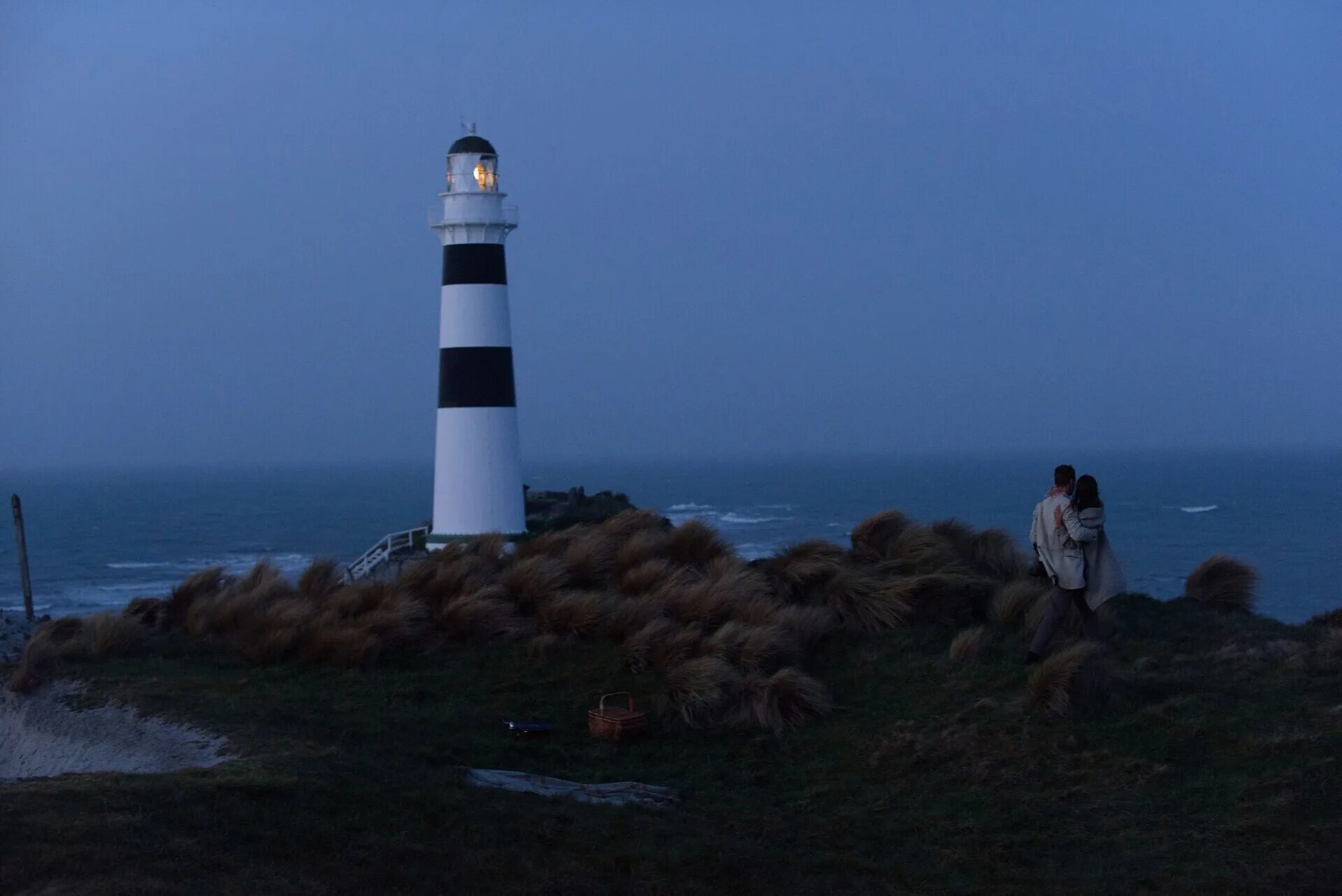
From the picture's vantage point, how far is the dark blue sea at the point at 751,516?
181 feet

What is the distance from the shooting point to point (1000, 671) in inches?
439

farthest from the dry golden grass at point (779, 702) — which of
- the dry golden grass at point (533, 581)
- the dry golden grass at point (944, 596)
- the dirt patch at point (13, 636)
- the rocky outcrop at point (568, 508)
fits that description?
the rocky outcrop at point (568, 508)

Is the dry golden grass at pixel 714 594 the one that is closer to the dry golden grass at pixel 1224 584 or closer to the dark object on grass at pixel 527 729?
the dark object on grass at pixel 527 729

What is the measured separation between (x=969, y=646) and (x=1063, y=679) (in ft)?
5.24

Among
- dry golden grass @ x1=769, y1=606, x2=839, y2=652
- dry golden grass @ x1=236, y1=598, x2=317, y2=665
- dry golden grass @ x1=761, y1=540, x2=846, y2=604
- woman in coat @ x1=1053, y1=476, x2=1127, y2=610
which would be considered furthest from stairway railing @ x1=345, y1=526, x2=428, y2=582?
woman in coat @ x1=1053, y1=476, x2=1127, y2=610

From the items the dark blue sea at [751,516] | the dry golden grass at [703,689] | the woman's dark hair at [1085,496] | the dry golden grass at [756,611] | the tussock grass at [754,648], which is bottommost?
the dark blue sea at [751,516]

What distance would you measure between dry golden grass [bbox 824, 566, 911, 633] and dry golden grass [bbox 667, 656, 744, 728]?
194cm

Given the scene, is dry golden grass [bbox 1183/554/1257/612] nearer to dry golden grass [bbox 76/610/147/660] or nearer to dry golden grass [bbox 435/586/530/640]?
dry golden grass [bbox 435/586/530/640]

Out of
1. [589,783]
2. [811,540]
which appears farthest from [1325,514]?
[589,783]

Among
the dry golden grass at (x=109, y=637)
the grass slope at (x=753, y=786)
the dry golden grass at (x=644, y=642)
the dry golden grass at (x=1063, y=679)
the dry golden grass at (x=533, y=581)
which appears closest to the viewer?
the grass slope at (x=753, y=786)

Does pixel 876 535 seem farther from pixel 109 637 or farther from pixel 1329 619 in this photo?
pixel 109 637

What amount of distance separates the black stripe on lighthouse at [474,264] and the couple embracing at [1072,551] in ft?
41.5

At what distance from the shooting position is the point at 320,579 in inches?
600

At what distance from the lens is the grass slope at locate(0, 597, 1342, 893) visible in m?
6.62
